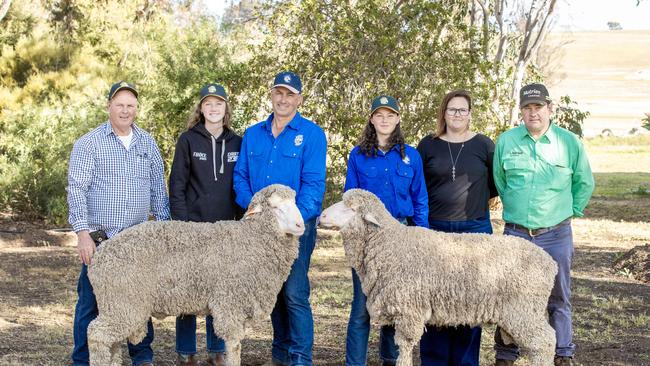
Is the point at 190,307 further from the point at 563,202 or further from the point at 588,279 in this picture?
the point at 588,279

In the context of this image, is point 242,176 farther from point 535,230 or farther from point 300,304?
point 535,230

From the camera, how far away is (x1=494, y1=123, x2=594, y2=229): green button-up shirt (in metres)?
5.70

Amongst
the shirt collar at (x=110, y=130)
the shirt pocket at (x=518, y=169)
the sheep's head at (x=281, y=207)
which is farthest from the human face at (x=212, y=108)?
the shirt pocket at (x=518, y=169)

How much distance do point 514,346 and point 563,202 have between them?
1251 mm

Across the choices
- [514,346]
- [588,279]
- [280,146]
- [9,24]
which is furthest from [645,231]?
[9,24]

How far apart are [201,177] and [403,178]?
5.41ft

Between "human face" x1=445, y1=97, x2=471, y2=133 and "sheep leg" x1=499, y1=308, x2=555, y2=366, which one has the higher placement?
"human face" x1=445, y1=97, x2=471, y2=133

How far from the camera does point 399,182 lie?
571cm

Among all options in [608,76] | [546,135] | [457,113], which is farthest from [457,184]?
[608,76]

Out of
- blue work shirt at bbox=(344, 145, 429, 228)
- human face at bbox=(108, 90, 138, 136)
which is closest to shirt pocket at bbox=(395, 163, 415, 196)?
blue work shirt at bbox=(344, 145, 429, 228)

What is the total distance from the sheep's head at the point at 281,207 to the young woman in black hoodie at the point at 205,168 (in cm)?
55

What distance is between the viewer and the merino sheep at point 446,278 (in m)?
5.21

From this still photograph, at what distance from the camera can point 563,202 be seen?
Answer: 5.78 meters

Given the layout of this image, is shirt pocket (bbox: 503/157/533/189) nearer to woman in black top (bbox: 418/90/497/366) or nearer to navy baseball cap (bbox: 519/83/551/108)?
woman in black top (bbox: 418/90/497/366)
